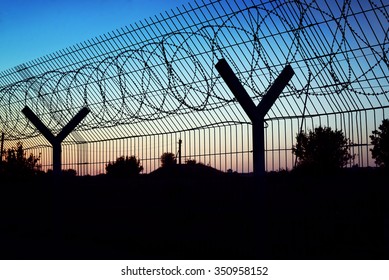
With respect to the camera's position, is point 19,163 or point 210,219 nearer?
point 210,219

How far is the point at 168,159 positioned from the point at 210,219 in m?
4.12

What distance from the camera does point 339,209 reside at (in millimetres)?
7066

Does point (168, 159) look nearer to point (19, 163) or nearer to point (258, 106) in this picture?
point (258, 106)

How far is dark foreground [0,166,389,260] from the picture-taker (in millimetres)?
6902

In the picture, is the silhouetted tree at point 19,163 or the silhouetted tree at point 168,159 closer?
the silhouetted tree at point 168,159

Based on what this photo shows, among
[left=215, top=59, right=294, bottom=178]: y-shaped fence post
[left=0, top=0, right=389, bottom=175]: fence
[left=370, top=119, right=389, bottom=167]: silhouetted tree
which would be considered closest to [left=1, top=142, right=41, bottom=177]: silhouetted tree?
[left=0, top=0, right=389, bottom=175]: fence

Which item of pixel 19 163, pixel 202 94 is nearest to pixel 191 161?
pixel 202 94

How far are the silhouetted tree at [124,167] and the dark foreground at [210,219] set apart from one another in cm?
123

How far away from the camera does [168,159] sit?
41.1 feet

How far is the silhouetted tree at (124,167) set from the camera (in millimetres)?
12898

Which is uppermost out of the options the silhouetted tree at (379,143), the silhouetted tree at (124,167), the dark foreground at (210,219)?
the silhouetted tree at (379,143)

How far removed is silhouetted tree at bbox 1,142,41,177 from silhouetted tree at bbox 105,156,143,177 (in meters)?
4.08

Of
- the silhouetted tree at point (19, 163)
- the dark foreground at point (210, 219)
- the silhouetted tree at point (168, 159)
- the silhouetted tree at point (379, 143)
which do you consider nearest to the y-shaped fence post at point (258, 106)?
the dark foreground at point (210, 219)

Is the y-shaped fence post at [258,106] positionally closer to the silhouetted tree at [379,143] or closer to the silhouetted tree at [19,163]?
the silhouetted tree at [379,143]
